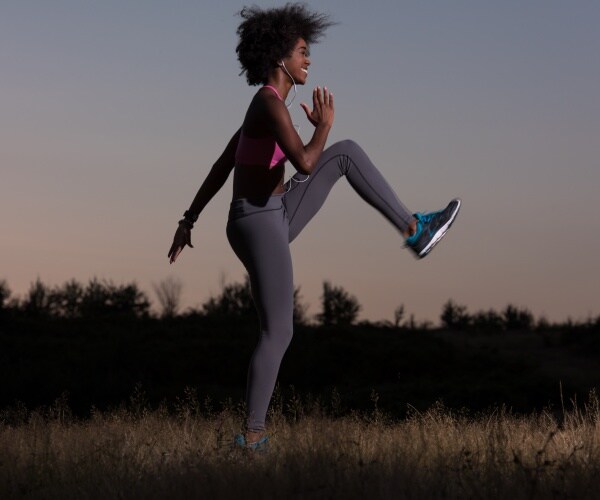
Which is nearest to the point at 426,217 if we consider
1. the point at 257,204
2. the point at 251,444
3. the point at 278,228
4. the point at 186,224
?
the point at 278,228

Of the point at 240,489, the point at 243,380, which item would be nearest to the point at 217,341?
the point at 243,380

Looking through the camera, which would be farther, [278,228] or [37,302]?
[37,302]

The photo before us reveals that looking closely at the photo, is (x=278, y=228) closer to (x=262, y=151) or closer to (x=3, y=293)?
(x=262, y=151)

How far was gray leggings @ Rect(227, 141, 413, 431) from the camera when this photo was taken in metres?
6.18

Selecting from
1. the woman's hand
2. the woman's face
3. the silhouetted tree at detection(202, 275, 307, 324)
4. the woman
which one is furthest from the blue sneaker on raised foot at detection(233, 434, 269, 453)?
the silhouetted tree at detection(202, 275, 307, 324)

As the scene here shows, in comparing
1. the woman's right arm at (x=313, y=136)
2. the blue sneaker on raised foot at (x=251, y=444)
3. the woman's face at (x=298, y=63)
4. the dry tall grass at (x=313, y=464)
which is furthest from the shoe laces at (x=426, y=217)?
the blue sneaker on raised foot at (x=251, y=444)

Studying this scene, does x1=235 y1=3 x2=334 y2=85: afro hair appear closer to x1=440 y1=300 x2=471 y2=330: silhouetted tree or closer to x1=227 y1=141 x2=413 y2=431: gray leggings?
x1=227 y1=141 x2=413 y2=431: gray leggings

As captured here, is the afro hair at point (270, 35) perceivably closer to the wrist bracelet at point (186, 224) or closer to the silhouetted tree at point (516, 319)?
the wrist bracelet at point (186, 224)

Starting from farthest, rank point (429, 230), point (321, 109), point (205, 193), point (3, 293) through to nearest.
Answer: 1. point (3, 293)
2. point (205, 193)
3. point (429, 230)
4. point (321, 109)

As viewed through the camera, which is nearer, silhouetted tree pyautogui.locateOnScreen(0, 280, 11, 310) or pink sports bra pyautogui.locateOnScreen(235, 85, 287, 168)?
pink sports bra pyautogui.locateOnScreen(235, 85, 287, 168)

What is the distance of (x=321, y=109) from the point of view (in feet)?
19.2

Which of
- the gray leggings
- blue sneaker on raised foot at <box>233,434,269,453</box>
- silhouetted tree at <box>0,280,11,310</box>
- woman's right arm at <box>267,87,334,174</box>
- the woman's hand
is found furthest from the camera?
silhouetted tree at <box>0,280,11,310</box>

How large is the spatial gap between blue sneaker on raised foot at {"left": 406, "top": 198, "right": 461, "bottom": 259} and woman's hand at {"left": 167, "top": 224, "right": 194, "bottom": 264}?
158 cm

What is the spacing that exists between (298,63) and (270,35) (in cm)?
25
